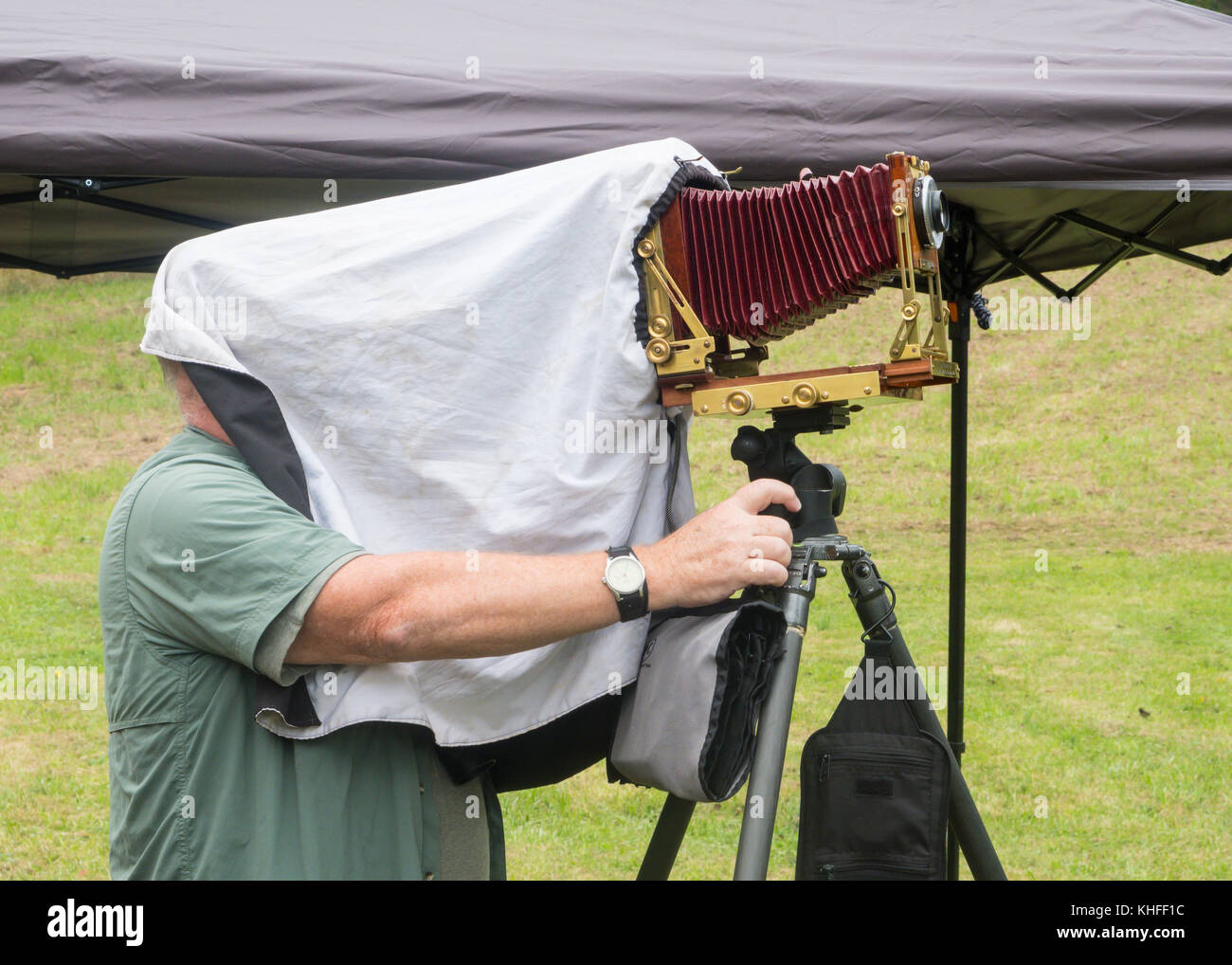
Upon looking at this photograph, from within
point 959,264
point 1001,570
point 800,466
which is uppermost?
point 959,264

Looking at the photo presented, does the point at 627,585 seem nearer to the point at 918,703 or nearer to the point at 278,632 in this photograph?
the point at 278,632

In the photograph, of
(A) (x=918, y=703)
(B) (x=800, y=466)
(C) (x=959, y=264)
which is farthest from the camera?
(C) (x=959, y=264)

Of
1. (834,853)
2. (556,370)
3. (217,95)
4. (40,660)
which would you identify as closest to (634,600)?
(556,370)

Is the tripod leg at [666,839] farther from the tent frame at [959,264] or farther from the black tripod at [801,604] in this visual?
the tent frame at [959,264]

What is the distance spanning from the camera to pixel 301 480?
1.66 metres

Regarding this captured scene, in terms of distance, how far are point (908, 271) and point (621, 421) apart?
17.6 inches

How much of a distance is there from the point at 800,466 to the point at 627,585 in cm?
37

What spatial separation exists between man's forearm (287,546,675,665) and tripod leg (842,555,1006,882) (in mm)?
403

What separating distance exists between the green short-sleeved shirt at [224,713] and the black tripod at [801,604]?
0.50m

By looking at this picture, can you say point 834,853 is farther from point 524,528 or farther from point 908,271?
point 908,271

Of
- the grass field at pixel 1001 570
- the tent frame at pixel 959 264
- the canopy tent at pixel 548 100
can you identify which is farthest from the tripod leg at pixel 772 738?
the grass field at pixel 1001 570

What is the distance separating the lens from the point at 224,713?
163 cm

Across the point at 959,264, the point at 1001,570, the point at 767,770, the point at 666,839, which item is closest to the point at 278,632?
the point at 767,770

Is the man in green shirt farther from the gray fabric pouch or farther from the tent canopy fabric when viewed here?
the tent canopy fabric
